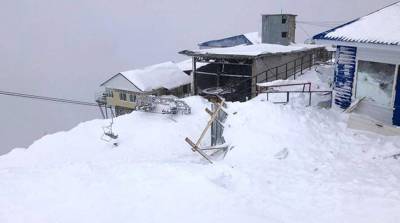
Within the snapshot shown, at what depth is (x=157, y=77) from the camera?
32594 millimetres

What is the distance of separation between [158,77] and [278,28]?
12939mm

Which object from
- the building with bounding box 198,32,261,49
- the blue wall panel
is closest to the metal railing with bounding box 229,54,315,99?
the blue wall panel

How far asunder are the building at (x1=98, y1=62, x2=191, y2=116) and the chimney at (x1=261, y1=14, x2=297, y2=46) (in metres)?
9.50

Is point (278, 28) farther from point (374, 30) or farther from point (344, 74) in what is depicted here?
point (374, 30)

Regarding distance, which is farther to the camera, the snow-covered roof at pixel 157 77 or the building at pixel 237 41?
the building at pixel 237 41

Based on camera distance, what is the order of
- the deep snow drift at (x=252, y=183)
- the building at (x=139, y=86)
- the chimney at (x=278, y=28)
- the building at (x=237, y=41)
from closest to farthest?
the deep snow drift at (x=252, y=183), the building at (x=139, y=86), the chimney at (x=278, y=28), the building at (x=237, y=41)

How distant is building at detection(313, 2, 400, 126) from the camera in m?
12.8

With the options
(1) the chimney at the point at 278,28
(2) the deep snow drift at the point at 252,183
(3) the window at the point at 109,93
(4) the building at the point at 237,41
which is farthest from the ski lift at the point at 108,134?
(4) the building at the point at 237,41

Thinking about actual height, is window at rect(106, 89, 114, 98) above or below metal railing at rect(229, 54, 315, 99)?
below

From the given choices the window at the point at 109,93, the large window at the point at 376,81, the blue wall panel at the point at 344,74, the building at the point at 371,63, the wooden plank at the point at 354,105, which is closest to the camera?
the building at the point at 371,63

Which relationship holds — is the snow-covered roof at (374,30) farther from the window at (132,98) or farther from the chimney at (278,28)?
the chimney at (278,28)

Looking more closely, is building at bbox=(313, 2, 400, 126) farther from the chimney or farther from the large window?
the chimney

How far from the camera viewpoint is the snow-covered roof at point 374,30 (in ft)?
41.6

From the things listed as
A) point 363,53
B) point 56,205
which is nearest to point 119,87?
point 363,53
